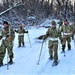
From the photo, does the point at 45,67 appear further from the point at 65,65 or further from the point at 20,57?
the point at 20,57

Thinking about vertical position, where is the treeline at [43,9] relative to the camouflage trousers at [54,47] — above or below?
above

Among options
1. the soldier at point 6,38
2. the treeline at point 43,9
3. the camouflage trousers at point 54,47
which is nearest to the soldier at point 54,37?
the camouflage trousers at point 54,47

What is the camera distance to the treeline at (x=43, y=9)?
88062mm

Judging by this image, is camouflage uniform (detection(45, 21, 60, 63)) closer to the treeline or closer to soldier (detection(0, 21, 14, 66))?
soldier (detection(0, 21, 14, 66))

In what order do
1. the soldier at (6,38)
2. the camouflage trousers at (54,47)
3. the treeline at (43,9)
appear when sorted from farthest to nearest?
the treeline at (43,9), the camouflage trousers at (54,47), the soldier at (6,38)

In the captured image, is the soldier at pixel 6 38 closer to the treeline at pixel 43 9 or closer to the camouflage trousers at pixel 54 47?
the camouflage trousers at pixel 54 47

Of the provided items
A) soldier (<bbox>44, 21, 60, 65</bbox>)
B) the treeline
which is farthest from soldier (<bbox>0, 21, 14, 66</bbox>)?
the treeline

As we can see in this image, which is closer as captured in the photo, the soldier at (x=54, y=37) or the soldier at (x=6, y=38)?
the soldier at (x=6, y=38)

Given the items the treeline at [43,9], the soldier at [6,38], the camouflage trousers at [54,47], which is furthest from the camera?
the treeline at [43,9]

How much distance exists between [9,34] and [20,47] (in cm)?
786

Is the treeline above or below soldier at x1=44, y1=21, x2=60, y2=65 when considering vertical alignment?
above

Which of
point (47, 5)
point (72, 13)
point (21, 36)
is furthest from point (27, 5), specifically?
point (21, 36)

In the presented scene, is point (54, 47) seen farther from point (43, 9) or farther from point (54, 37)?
point (43, 9)

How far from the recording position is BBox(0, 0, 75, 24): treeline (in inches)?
3467
